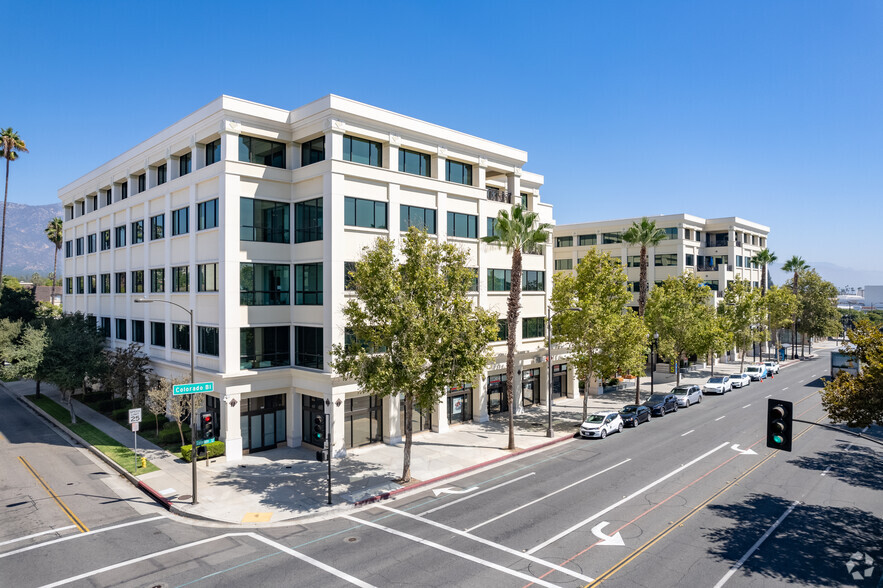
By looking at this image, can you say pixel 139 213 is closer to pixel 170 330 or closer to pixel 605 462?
pixel 170 330

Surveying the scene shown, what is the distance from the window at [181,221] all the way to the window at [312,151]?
320 inches

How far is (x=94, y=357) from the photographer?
128 ft

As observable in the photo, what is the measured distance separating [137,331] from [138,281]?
12.8 ft

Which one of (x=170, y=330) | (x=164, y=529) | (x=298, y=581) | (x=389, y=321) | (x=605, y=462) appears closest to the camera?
(x=298, y=581)

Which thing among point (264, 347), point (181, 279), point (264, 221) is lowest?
point (264, 347)

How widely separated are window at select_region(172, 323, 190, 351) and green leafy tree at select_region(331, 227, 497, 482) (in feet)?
46.7

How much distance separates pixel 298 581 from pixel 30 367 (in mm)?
31567

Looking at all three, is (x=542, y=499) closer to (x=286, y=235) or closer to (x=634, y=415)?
(x=634, y=415)

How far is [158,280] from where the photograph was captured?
123ft

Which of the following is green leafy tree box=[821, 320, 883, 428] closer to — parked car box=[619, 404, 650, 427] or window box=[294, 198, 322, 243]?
parked car box=[619, 404, 650, 427]

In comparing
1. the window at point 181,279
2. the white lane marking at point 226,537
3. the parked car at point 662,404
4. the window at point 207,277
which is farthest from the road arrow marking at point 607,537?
the window at point 181,279

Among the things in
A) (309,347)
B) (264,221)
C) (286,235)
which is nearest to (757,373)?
(309,347)

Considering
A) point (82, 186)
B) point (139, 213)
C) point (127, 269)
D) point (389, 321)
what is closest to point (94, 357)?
point (127, 269)

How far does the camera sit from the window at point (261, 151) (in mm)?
30609
